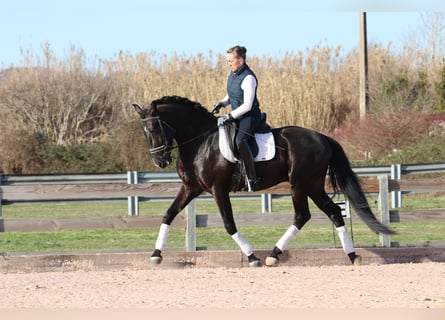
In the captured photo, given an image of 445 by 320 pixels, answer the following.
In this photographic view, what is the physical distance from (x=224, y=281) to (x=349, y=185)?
2248 millimetres

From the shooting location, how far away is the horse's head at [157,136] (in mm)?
10227

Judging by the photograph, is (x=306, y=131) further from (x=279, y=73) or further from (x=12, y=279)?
(x=279, y=73)

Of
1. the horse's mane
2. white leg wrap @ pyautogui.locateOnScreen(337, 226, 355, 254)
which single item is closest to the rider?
the horse's mane

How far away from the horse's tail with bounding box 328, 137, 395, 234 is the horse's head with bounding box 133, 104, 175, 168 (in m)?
1.92

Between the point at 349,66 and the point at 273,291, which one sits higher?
the point at 349,66

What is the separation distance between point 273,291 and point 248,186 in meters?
2.20

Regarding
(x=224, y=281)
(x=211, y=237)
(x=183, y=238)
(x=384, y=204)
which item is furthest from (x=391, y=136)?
(x=224, y=281)

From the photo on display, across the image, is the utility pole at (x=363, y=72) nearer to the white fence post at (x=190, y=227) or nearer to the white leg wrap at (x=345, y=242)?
the white fence post at (x=190, y=227)

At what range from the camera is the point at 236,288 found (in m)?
8.73

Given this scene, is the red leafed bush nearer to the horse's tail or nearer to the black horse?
the horse's tail

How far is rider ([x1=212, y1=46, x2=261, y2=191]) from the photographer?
10.3 meters

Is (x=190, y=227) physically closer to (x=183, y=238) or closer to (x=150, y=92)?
(x=183, y=238)

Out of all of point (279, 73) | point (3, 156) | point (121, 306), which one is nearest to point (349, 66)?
point (279, 73)

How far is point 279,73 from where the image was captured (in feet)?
109
